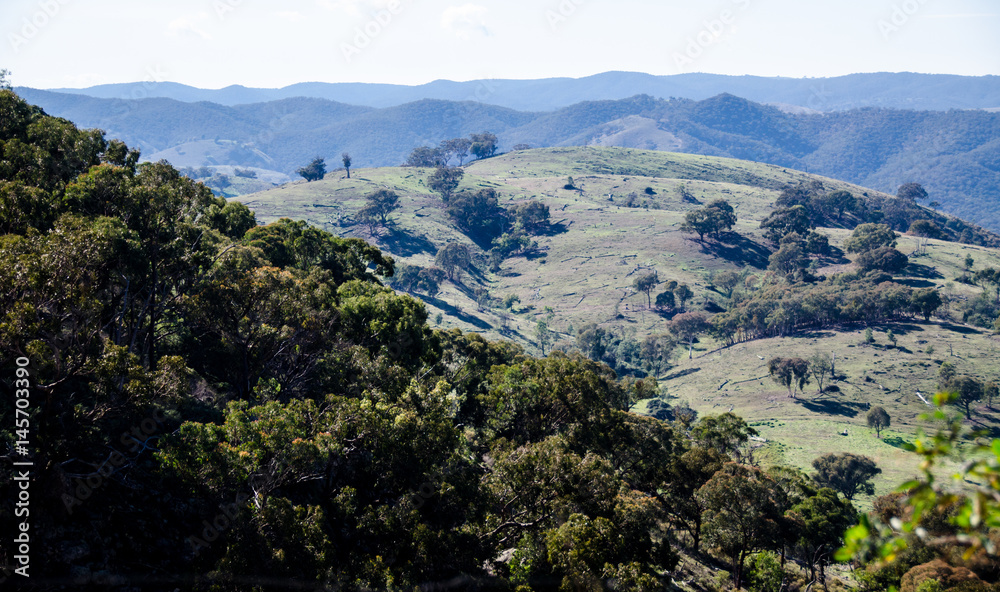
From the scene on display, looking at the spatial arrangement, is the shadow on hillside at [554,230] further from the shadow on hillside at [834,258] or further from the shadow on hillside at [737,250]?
the shadow on hillside at [834,258]

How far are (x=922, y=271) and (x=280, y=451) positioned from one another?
173 meters

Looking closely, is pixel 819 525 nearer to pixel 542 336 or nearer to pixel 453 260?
pixel 542 336

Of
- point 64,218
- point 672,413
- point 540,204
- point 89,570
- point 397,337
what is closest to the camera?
point 89,570

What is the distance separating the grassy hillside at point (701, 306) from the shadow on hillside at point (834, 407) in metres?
0.15

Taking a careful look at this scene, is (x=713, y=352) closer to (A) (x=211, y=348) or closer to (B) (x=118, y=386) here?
(A) (x=211, y=348)

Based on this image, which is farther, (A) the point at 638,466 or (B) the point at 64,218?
(A) the point at 638,466

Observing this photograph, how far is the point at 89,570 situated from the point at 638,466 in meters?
28.1

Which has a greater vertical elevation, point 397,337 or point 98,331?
point 98,331

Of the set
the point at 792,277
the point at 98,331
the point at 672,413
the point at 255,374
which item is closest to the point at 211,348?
the point at 255,374

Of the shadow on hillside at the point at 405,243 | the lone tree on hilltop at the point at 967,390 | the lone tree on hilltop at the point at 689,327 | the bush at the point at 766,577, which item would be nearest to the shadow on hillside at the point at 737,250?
the lone tree on hilltop at the point at 689,327

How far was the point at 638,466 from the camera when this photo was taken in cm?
3431

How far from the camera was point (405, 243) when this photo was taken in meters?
166

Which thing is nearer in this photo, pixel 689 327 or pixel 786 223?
pixel 689 327

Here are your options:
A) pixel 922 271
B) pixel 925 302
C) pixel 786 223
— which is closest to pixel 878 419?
pixel 925 302
